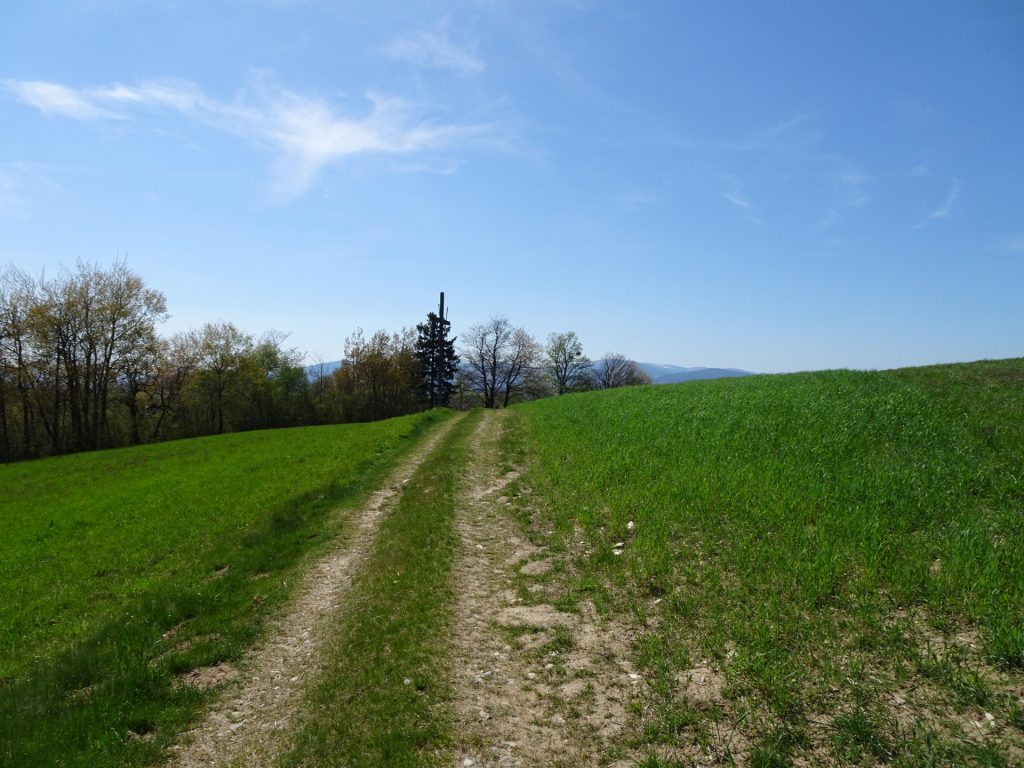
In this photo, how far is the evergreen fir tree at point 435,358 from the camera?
218 feet

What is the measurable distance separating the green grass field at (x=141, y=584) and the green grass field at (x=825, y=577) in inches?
208

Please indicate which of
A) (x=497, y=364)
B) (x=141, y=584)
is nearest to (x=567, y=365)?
(x=497, y=364)

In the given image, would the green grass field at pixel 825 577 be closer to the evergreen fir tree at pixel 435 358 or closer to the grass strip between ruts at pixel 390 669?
the grass strip between ruts at pixel 390 669

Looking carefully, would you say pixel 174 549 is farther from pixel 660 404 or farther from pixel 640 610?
pixel 660 404

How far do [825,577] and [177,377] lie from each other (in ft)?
215

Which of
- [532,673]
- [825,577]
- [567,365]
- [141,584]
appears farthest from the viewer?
[567,365]

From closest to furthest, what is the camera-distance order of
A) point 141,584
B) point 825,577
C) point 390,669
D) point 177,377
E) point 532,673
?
1. point 532,673
2. point 390,669
3. point 825,577
4. point 141,584
5. point 177,377

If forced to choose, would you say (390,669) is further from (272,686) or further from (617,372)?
(617,372)

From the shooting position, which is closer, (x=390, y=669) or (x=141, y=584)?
(x=390, y=669)

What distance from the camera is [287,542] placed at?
10.8 meters

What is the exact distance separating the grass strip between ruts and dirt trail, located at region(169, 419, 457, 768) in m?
0.24

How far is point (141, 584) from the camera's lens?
9.62 meters

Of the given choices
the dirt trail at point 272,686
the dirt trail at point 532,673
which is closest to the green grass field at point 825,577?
the dirt trail at point 532,673

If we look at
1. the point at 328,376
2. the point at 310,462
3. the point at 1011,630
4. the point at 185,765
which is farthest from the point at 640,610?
the point at 328,376
